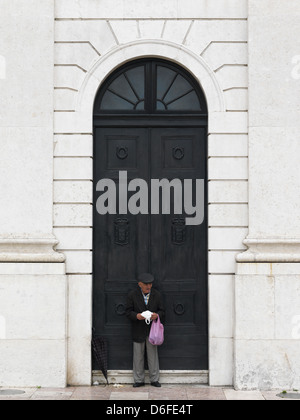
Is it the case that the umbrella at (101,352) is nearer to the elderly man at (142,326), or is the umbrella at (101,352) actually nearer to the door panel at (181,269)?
the elderly man at (142,326)

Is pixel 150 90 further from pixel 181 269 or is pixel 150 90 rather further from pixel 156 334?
pixel 156 334

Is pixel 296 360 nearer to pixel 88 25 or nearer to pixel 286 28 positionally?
pixel 286 28

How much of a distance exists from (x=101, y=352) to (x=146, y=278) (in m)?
1.56

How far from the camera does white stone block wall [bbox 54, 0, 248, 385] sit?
45.3 ft

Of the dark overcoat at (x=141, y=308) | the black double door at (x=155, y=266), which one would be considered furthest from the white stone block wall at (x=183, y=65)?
the dark overcoat at (x=141, y=308)

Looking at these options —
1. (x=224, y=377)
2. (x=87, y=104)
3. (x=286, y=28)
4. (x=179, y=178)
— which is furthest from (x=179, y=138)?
(x=224, y=377)

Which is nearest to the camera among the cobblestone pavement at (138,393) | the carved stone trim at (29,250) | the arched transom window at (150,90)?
the cobblestone pavement at (138,393)

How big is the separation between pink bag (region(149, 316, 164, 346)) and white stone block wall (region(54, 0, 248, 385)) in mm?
941

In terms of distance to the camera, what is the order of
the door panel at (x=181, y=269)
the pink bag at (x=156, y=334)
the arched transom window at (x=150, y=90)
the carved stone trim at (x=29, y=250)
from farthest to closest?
the arched transom window at (x=150, y=90), the door panel at (x=181, y=269), the carved stone trim at (x=29, y=250), the pink bag at (x=156, y=334)

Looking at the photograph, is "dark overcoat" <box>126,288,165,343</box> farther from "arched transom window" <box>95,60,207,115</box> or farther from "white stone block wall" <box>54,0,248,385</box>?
"arched transom window" <box>95,60,207,115</box>

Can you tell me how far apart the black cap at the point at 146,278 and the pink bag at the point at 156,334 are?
2.25 ft

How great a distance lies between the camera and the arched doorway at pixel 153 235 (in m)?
14.0

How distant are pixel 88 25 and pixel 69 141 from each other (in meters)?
2.11

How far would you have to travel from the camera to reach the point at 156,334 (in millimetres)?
13453
